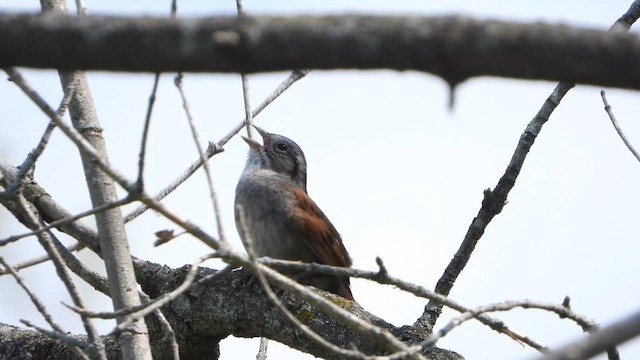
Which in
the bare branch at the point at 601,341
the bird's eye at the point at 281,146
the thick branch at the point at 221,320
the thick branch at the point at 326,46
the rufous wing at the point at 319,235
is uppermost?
the bird's eye at the point at 281,146

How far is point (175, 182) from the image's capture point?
4.98 metres

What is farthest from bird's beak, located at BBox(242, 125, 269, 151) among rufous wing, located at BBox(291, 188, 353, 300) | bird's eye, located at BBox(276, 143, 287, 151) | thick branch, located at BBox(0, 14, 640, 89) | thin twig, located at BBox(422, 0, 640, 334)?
thick branch, located at BBox(0, 14, 640, 89)

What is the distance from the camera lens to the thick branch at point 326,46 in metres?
1.97

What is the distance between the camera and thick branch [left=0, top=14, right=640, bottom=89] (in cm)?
197

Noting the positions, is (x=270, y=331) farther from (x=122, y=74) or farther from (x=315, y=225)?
(x=122, y=74)

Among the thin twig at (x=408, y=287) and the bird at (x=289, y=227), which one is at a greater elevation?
the bird at (x=289, y=227)

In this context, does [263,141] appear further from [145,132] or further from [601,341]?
[601,341]

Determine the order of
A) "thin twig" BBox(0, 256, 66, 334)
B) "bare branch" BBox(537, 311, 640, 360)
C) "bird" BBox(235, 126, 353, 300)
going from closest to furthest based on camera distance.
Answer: "bare branch" BBox(537, 311, 640, 360) → "thin twig" BBox(0, 256, 66, 334) → "bird" BBox(235, 126, 353, 300)

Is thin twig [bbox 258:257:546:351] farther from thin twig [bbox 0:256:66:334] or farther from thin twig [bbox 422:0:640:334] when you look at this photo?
thin twig [bbox 422:0:640:334]

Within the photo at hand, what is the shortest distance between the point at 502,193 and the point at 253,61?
3.22 meters

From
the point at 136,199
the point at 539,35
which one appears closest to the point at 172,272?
the point at 136,199

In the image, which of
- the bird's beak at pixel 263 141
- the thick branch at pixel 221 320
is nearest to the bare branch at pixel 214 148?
the thick branch at pixel 221 320

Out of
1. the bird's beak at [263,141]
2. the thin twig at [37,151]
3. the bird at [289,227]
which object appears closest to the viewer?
the thin twig at [37,151]

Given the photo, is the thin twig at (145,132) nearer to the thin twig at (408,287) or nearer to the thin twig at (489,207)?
the thin twig at (408,287)
